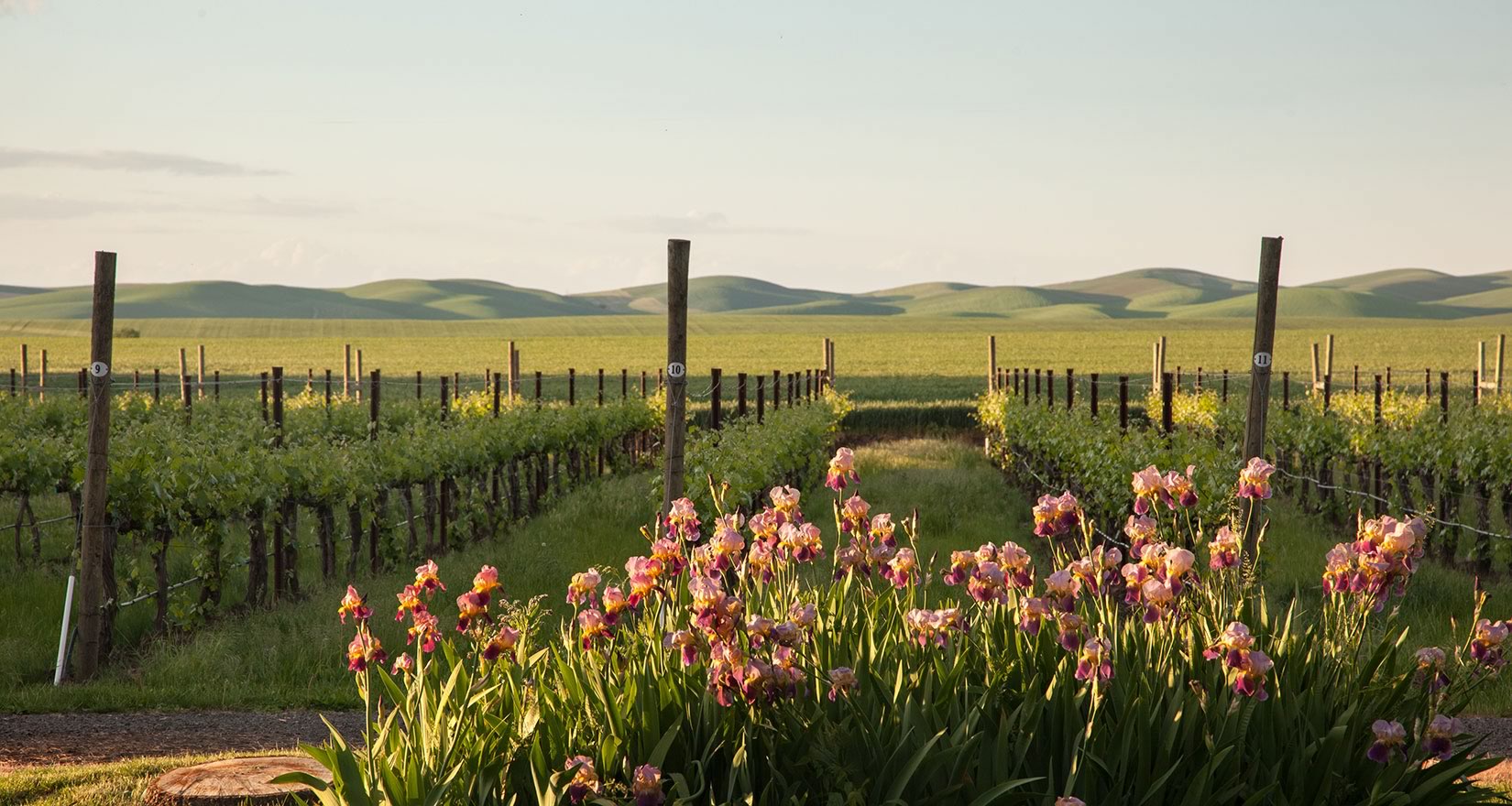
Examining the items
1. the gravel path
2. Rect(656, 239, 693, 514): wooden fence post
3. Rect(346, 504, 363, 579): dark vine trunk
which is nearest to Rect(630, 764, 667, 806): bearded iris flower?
→ the gravel path

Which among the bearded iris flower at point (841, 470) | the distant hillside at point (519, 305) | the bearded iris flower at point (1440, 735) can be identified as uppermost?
the distant hillside at point (519, 305)

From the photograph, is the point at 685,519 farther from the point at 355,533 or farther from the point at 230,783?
the point at 355,533

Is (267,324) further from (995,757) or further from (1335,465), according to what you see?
(995,757)

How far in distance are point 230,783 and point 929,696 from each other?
297cm

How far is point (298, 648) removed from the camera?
27.5 feet

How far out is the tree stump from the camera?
203 inches

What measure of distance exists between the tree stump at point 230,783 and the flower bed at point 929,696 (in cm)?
123

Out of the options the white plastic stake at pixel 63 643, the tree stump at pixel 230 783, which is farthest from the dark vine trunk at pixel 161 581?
the tree stump at pixel 230 783

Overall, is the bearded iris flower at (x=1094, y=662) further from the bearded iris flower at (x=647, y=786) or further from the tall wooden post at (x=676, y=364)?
the tall wooden post at (x=676, y=364)

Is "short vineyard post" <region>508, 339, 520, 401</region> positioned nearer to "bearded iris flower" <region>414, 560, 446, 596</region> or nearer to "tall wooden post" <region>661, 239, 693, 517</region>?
"tall wooden post" <region>661, 239, 693, 517</region>

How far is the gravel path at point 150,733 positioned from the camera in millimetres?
6520

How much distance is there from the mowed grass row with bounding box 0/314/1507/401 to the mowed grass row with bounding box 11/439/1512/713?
27.6 m

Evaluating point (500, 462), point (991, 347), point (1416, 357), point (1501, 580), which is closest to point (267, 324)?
point (1416, 357)

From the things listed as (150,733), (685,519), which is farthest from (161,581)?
(685,519)
